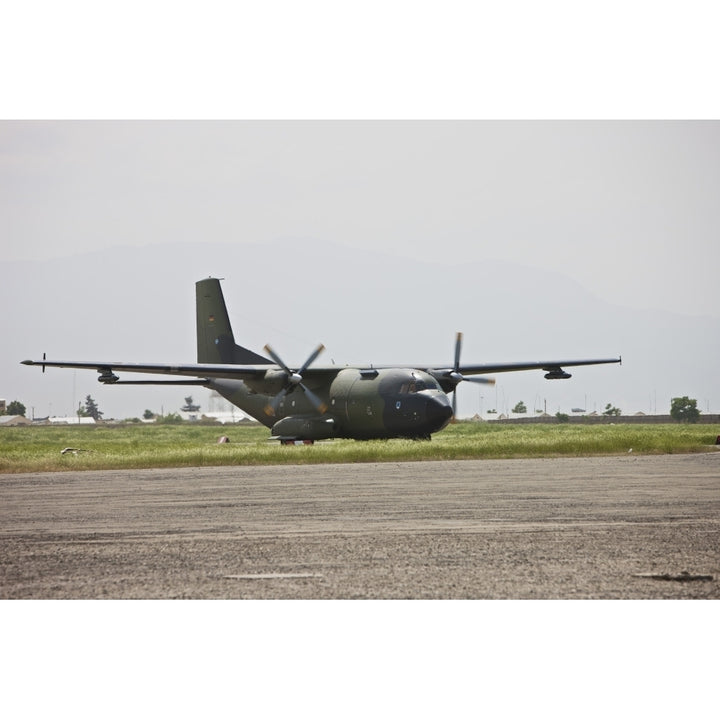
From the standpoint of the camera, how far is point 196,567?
11.1m

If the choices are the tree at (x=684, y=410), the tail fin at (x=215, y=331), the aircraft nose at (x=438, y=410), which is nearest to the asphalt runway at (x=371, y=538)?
the aircraft nose at (x=438, y=410)

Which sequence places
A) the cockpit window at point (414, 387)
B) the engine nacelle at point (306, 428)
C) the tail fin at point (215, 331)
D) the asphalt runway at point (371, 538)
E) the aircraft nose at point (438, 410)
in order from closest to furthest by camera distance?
the asphalt runway at point (371, 538) → the aircraft nose at point (438, 410) → the cockpit window at point (414, 387) → the engine nacelle at point (306, 428) → the tail fin at point (215, 331)

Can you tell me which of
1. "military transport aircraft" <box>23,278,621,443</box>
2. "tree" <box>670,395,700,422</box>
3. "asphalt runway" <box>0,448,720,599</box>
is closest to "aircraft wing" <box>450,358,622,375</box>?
"military transport aircraft" <box>23,278,621,443</box>

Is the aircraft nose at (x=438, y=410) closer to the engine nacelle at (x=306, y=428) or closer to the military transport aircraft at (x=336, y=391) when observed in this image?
the military transport aircraft at (x=336, y=391)

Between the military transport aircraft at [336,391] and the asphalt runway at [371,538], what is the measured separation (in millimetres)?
15679

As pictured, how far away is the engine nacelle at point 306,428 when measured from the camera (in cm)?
4331

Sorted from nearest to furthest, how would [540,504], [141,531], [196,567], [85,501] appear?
[196,567] < [141,531] < [540,504] < [85,501]

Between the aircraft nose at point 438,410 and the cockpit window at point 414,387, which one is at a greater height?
the cockpit window at point 414,387

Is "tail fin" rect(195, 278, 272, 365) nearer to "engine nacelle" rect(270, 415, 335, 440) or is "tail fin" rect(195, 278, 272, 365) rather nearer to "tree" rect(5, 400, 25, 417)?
"engine nacelle" rect(270, 415, 335, 440)

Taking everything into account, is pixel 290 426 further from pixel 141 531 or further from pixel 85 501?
pixel 141 531

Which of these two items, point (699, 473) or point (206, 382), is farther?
point (206, 382)

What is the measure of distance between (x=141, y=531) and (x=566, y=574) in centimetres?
676

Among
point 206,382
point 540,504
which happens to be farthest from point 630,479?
point 206,382

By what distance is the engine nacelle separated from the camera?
4331 cm
